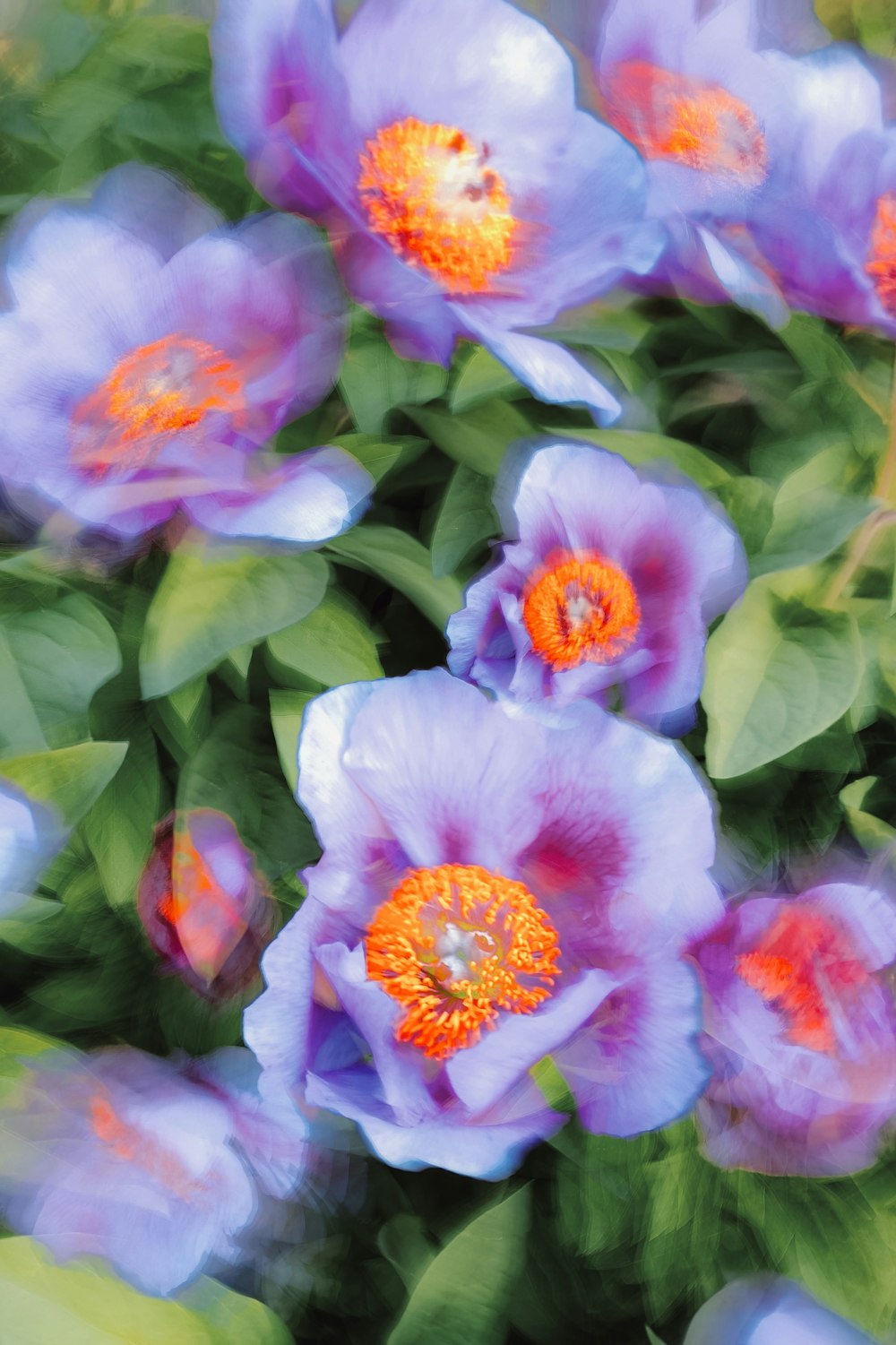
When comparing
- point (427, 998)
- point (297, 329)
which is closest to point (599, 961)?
point (427, 998)

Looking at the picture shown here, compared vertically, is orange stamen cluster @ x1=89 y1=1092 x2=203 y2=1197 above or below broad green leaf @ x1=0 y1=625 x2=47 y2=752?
below

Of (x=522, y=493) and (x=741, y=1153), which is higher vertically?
(x=522, y=493)

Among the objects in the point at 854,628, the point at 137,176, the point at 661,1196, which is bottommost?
the point at 661,1196

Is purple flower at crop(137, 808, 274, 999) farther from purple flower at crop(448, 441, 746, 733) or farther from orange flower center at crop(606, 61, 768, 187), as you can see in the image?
orange flower center at crop(606, 61, 768, 187)

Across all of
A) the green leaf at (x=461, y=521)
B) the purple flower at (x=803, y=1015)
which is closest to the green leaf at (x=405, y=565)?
the green leaf at (x=461, y=521)

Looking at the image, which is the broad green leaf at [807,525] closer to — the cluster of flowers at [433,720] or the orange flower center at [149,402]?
the cluster of flowers at [433,720]

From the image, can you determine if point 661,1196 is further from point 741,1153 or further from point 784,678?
point 784,678

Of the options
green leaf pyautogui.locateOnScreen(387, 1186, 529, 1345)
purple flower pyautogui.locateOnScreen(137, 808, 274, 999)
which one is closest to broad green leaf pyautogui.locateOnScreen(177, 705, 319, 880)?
purple flower pyautogui.locateOnScreen(137, 808, 274, 999)
